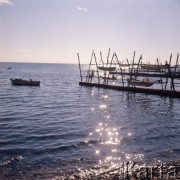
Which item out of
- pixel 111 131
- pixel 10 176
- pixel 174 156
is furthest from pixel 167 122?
pixel 10 176

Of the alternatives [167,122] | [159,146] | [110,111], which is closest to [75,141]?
[159,146]

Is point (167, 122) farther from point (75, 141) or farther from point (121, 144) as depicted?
point (75, 141)

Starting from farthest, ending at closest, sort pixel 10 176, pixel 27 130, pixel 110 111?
1. pixel 110 111
2. pixel 27 130
3. pixel 10 176

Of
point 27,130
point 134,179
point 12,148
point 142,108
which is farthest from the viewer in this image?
point 142,108

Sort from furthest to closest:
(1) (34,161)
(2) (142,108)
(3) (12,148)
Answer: (2) (142,108)
(3) (12,148)
(1) (34,161)

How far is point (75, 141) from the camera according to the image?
77.0 feet

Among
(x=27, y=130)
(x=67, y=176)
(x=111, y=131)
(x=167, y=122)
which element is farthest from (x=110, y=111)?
(x=67, y=176)

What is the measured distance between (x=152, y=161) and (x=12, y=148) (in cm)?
1040

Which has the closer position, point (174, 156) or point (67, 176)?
point (67, 176)

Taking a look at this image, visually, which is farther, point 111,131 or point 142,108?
point 142,108

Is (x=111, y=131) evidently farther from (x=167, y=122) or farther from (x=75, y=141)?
(x=167, y=122)

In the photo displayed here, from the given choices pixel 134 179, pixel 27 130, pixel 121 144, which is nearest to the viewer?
pixel 134 179

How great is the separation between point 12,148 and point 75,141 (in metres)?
5.17

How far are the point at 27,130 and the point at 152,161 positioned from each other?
517 inches
